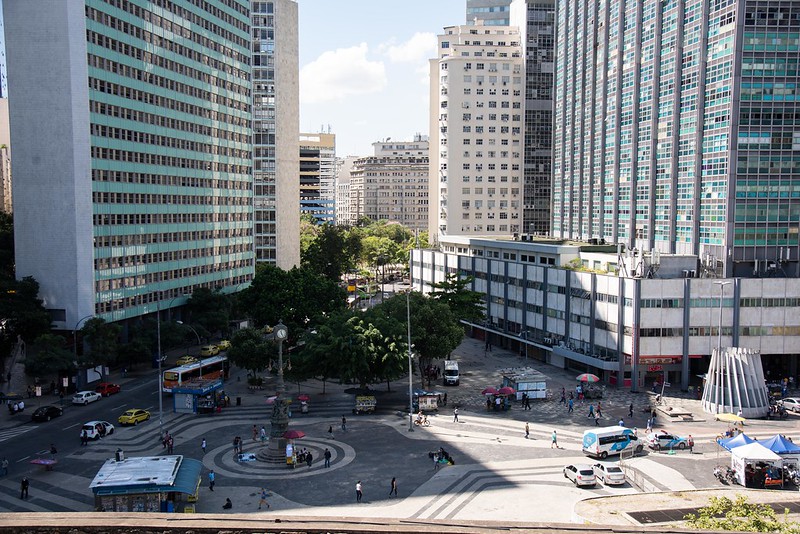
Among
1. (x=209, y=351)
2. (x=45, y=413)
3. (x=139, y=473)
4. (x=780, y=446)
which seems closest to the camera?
(x=139, y=473)

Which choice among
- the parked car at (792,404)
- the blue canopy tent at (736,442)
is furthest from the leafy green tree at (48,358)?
the parked car at (792,404)

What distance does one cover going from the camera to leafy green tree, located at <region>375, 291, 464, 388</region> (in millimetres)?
73938

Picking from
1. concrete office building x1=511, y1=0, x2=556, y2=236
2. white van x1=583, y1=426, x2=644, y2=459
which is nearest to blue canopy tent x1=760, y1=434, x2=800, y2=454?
white van x1=583, y1=426, x2=644, y2=459

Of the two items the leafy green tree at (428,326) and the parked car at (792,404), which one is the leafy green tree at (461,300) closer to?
the leafy green tree at (428,326)

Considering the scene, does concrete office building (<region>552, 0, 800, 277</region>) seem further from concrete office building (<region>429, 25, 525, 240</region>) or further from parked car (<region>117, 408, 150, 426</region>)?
parked car (<region>117, 408, 150, 426</region>)

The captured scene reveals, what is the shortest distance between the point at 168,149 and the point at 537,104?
249ft

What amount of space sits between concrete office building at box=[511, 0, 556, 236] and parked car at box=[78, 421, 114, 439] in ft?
334

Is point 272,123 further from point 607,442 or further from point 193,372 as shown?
point 607,442

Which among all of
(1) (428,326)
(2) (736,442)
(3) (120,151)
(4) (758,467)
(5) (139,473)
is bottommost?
(4) (758,467)

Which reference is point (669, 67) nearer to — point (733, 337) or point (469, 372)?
point (733, 337)

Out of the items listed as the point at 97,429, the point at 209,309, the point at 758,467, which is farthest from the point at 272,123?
the point at 758,467

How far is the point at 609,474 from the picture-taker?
47.0 m

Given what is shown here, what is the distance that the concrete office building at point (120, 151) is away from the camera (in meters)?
79.1

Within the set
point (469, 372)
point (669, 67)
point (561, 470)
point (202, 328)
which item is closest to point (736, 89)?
point (669, 67)
